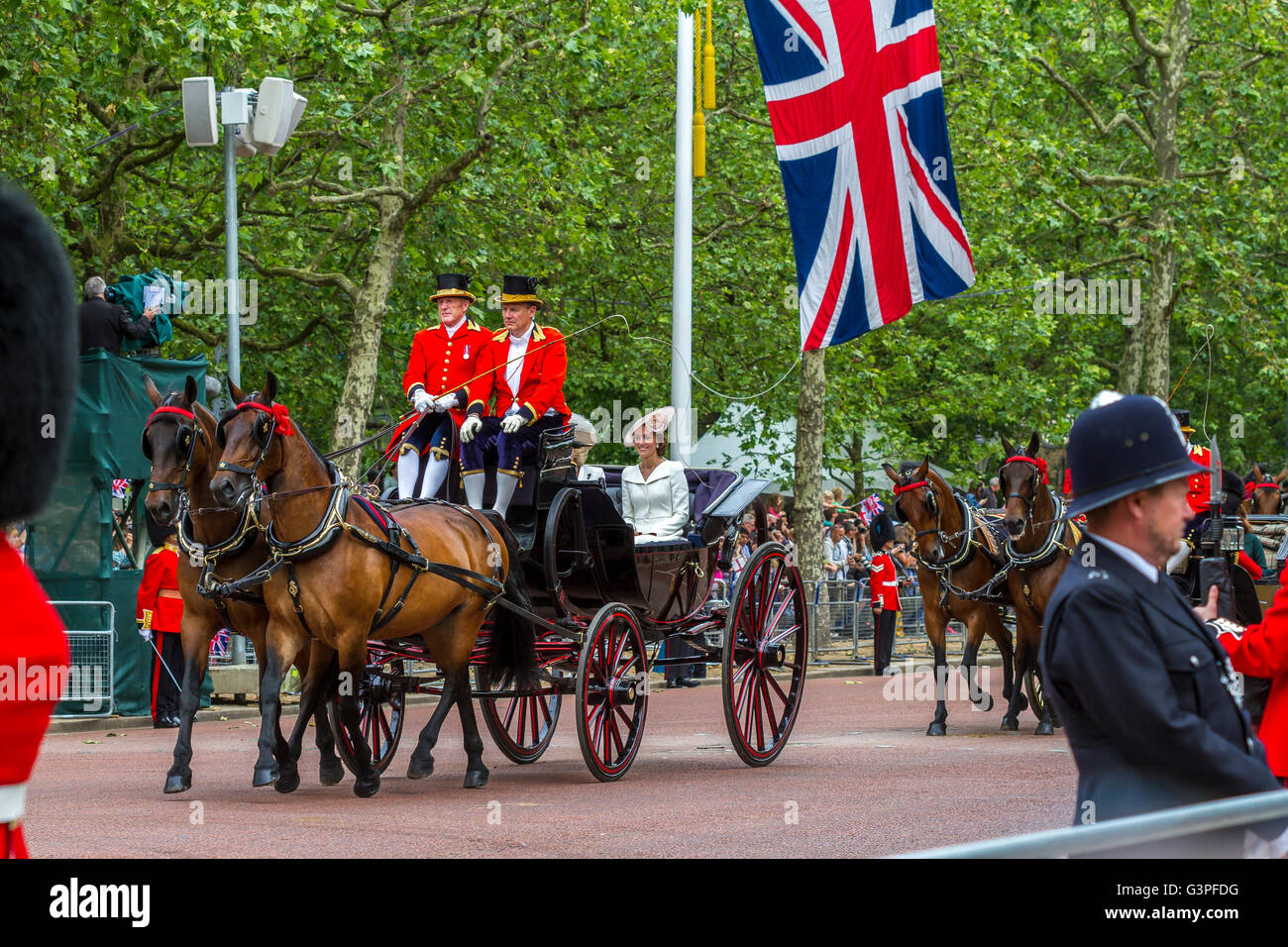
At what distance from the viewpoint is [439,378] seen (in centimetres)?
1174

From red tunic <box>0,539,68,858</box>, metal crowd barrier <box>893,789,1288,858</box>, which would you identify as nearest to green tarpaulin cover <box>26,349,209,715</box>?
red tunic <box>0,539,68,858</box>

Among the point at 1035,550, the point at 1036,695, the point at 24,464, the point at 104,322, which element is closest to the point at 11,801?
the point at 24,464

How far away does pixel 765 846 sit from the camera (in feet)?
27.2

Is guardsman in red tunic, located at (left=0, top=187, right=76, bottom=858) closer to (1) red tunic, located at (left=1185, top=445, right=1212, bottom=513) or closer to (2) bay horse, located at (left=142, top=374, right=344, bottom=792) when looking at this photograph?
(2) bay horse, located at (left=142, top=374, right=344, bottom=792)

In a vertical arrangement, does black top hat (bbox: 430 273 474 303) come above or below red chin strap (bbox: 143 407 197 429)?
Answer: above

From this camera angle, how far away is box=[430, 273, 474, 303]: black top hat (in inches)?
469

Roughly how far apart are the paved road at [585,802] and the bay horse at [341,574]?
0.61m

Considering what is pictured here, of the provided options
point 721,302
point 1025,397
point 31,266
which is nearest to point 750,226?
point 721,302

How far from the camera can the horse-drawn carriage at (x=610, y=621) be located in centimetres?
1109

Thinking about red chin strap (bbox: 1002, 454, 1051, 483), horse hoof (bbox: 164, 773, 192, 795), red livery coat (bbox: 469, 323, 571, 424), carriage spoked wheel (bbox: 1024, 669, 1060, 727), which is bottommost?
horse hoof (bbox: 164, 773, 192, 795)

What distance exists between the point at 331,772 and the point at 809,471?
1544 centimetres

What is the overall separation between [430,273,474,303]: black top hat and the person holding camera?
17.1 ft

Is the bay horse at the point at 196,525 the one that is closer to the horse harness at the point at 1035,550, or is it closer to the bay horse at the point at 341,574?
the bay horse at the point at 341,574

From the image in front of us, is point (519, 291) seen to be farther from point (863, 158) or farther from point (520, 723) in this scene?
point (520, 723)
